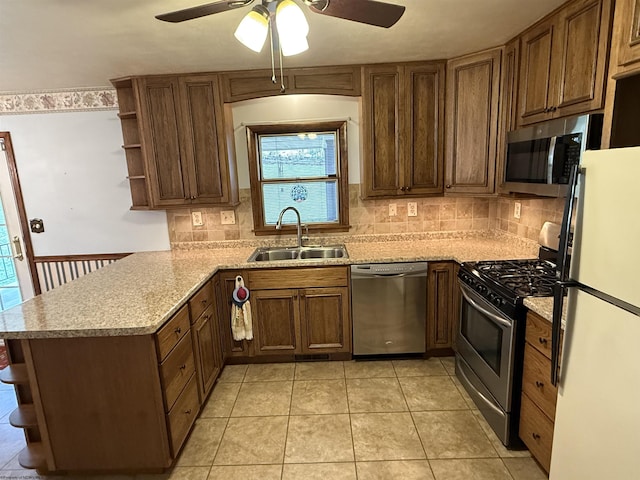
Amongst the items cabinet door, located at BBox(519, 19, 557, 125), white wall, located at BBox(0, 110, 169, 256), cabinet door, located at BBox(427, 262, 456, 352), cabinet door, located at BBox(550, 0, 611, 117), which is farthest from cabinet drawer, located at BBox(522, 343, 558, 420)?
white wall, located at BBox(0, 110, 169, 256)

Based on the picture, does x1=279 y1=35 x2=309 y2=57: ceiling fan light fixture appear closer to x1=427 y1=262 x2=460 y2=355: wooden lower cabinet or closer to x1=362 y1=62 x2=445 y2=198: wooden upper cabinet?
x1=362 y1=62 x2=445 y2=198: wooden upper cabinet

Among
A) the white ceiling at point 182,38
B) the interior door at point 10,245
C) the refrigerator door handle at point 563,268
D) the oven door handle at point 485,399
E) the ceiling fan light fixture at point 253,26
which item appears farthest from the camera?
the interior door at point 10,245

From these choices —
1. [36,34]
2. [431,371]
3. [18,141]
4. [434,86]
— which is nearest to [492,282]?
[431,371]

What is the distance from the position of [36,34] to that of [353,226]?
2.51 m

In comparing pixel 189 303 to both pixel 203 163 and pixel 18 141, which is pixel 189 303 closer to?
pixel 203 163

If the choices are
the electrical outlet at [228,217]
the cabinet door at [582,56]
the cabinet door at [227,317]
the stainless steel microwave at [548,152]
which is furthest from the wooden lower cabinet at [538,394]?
the electrical outlet at [228,217]

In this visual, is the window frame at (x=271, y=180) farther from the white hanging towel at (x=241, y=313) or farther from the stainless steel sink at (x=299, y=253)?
the white hanging towel at (x=241, y=313)

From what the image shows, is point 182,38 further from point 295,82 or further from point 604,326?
point 604,326

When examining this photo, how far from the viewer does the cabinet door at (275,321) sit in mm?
2828

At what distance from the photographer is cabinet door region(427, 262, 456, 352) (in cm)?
278

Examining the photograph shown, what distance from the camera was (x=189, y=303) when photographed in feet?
7.21

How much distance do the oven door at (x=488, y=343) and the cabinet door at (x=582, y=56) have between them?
115cm

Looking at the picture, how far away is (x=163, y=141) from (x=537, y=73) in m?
2.69

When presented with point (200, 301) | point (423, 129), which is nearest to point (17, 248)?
point (200, 301)
